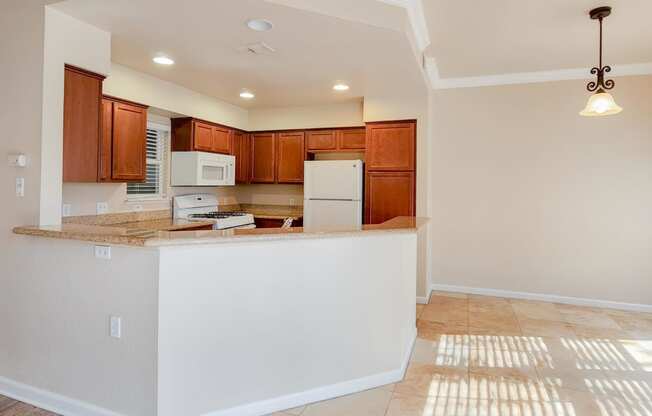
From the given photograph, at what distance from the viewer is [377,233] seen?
8.80 feet

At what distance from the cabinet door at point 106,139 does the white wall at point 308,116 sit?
2.45 meters

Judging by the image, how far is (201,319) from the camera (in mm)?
2143

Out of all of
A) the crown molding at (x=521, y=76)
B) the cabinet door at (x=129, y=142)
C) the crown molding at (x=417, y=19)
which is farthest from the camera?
the crown molding at (x=521, y=76)

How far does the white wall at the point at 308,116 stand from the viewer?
17.9 feet

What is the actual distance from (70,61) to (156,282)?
6.11 ft

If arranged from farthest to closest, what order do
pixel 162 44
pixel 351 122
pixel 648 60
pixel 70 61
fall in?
pixel 351 122 → pixel 648 60 → pixel 162 44 → pixel 70 61

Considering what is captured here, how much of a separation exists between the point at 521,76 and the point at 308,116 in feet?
9.02

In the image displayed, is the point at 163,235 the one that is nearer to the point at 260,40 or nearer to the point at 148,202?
the point at 260,40

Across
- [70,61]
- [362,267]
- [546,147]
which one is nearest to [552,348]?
[362,267]

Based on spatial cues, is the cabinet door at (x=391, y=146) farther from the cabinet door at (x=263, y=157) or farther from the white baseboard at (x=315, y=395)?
the white baseboard at (x=315, y=395)

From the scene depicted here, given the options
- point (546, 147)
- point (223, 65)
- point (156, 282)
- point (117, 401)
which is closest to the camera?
point (156, 282)

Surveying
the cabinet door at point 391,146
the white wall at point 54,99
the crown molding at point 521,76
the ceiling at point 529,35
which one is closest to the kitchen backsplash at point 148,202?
the white wall at point 54,99

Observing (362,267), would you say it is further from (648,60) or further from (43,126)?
(648,60)

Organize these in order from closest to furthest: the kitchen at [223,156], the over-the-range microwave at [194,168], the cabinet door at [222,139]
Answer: the kitchen at [223,156]
the over-the-range microwave at [194,168]
the cabinet door at [222,139]
